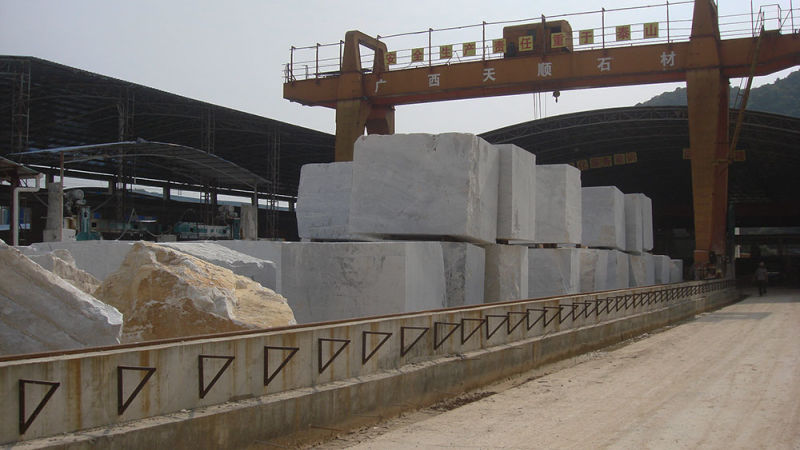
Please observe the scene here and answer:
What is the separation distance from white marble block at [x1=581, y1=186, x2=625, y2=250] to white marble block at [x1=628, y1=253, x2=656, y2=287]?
298 cm

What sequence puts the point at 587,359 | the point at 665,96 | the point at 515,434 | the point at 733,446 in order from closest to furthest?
→ the point at 733,446 < the point at 515,434 < the point at 587,359 < the point at 665,96

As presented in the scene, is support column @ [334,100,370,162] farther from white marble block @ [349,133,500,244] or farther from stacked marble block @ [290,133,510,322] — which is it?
white marble block @ [349,133,500,244]

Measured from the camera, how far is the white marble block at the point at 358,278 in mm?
8961

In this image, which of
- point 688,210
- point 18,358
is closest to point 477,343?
point 18,358

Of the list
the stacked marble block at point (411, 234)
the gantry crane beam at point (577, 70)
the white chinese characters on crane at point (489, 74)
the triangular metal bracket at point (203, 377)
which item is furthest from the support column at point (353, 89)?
the triangular metal bracket at point (203, 377)

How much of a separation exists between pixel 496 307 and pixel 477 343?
60 centimetres

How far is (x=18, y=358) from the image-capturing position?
391 cm

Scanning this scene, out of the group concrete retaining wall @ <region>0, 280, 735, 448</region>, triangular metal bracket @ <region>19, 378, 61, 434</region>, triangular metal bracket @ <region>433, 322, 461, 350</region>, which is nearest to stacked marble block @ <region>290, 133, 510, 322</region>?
concrete retaining wall @ <region>0, 280, 735, 448</region>

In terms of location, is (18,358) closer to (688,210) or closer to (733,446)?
(733,446)

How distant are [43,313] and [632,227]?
22319 mm

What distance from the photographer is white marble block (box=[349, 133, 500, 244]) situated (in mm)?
10359

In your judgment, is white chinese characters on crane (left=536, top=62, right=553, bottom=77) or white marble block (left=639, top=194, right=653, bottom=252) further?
white marble block (left=639, top=194, right=653, bottom=252)

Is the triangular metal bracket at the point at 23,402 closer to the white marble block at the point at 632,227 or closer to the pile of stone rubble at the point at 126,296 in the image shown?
the pile of stone rubble at the point at 126,296

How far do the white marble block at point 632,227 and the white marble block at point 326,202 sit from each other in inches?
495
